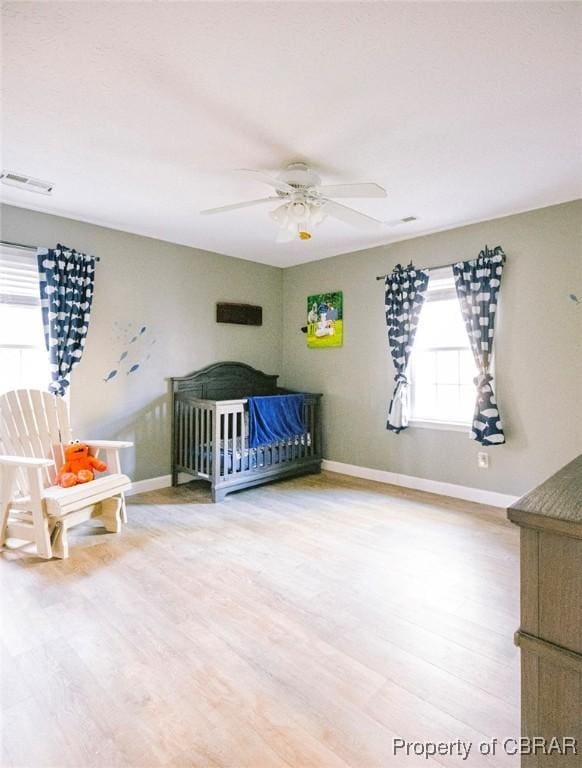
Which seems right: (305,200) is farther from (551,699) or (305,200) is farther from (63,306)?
(551,699)

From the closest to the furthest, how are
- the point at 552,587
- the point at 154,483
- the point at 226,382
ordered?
1. the point at 552,587
2. the point at 154,483
3. the point at 226,382

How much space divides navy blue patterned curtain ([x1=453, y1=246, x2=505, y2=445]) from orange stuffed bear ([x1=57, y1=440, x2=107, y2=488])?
3.06 metres

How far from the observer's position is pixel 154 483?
402 cm

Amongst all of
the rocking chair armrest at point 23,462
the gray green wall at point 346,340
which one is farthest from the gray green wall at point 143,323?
the rocking chair armrest at point 23,462

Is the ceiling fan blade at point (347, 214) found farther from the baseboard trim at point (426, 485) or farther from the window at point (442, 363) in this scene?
the baseboard trim at point (426, 485)

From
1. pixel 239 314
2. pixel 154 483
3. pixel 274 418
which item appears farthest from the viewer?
pixel 239 314

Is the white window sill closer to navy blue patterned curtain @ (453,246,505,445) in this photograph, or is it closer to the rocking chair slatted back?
navy blue patterned curtain @ (453,246,505,445)

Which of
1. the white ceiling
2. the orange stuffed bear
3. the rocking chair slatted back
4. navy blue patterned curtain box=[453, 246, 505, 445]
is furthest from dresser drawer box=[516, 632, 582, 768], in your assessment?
the rocking chair slatted back

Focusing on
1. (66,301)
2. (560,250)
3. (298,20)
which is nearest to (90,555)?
(66,301)

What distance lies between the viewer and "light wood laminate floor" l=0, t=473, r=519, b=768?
1345mm

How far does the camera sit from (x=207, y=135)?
2.21m

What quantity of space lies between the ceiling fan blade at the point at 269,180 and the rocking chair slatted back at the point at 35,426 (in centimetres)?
219

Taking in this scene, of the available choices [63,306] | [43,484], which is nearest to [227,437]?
[43,484]

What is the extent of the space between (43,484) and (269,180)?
8.27 feet
